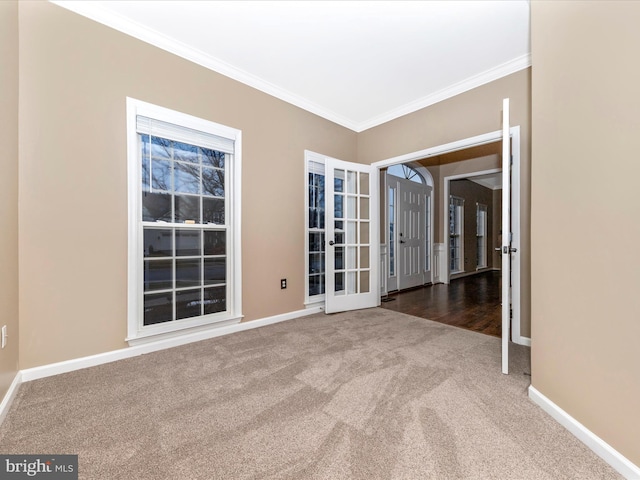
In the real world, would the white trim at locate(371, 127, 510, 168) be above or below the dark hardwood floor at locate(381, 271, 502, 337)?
above

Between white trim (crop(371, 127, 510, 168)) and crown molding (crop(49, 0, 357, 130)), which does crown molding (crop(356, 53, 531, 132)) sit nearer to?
white trim (crop(371, 127, 510, 168))

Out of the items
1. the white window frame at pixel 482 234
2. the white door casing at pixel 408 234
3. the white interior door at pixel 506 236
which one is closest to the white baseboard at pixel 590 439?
the white interior door at pixel 506 236

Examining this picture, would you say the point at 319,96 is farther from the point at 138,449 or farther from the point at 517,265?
the point at 138,449

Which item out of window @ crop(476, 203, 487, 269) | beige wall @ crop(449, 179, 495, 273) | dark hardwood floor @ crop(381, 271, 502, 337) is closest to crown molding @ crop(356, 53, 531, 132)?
dark hardwood floor @ crop(381, 271, 502, 337)

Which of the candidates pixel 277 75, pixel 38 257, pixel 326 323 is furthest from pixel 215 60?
pixel 326 323

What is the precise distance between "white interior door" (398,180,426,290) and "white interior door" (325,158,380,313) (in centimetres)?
140

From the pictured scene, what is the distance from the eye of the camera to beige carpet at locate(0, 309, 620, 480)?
1134 millimetres

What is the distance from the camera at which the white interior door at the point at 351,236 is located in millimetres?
3541

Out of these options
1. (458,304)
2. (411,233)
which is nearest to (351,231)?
(458,304)

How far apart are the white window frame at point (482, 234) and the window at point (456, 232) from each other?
1178 mm

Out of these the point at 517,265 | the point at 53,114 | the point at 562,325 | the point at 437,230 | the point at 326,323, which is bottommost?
the point at 326,323

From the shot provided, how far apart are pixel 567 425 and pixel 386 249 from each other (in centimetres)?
354

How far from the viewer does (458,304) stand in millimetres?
4012

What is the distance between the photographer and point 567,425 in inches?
53.1
